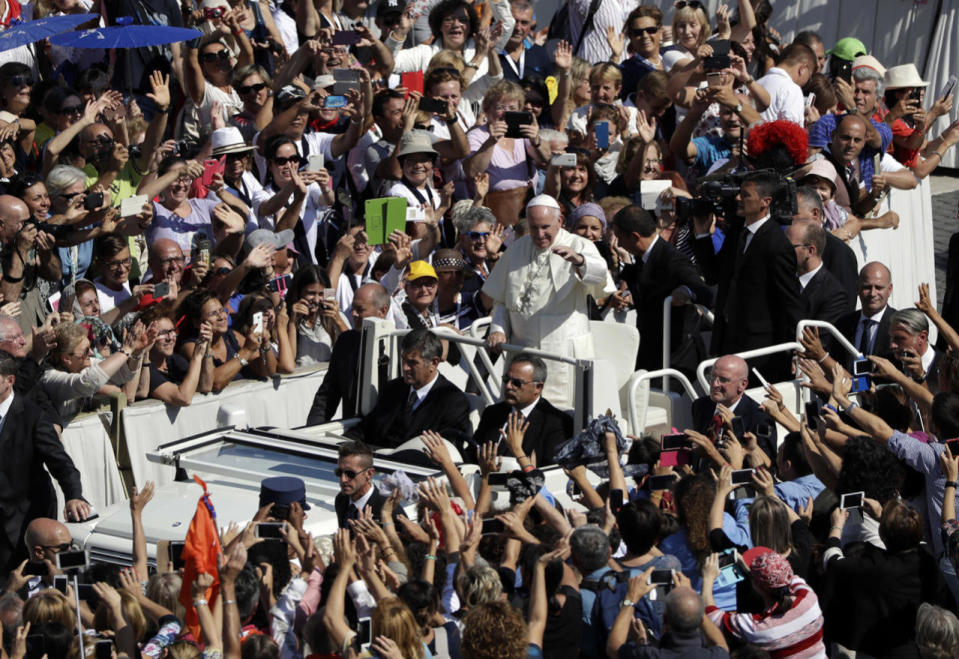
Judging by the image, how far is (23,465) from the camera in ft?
30.5

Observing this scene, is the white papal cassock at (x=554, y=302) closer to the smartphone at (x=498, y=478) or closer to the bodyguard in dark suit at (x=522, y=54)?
the smartphone at (x=498, y=478)

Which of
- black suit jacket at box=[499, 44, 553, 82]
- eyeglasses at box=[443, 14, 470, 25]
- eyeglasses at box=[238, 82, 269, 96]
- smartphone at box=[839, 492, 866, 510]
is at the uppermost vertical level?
eyeglasses at box=[443, 14, 470, 25]

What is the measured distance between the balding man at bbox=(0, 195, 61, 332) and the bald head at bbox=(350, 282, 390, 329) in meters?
1.91

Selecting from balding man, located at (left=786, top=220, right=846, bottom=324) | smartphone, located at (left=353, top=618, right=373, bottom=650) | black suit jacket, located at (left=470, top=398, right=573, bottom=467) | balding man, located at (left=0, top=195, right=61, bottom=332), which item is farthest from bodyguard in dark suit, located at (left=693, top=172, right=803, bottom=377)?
smartphone, located at (left=353, top=618, right=373, bottom=650)

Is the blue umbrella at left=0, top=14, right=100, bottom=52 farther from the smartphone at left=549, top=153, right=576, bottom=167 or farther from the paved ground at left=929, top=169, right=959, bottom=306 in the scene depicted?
the paved ground at left=929, top=169, right=959, bottom=306

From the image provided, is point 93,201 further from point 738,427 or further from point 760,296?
point 738,427

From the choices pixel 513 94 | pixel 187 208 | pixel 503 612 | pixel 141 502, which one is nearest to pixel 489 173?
pixel 513 94

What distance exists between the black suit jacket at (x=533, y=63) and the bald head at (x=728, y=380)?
227 inches

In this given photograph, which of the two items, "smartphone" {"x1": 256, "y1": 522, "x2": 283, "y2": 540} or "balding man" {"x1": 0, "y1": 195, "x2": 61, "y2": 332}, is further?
"balding man" {"x1": 0, "y1": 195, "x2": 61, "y2": 332}

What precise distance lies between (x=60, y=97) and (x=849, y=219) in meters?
5.71

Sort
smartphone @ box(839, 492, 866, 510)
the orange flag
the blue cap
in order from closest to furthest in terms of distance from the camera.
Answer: the orange flag
smartphone @ box(839, 492, 866, 510)
the blue cap

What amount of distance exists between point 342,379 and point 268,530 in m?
3.54

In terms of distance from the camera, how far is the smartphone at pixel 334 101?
12547mm

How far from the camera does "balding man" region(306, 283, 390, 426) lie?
10648 millimetres
